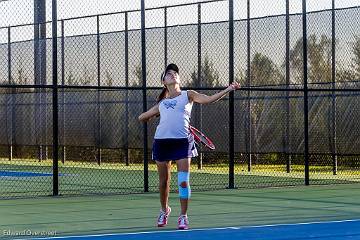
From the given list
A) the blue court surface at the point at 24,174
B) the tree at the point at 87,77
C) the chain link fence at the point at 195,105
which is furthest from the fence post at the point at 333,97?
the tree at the point at 87,77

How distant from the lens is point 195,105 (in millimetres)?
21188

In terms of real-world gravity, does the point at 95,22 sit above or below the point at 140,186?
above

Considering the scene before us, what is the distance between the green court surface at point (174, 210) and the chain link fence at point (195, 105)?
2.01 meters

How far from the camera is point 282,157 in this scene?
73.4ft

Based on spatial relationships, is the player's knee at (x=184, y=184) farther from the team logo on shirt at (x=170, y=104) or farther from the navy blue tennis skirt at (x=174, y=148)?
the team logo on shirt at (x=170, y=104)

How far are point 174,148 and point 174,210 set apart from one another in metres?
2.29

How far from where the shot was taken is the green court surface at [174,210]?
32.4 ft

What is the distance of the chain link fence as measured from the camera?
19.1 m

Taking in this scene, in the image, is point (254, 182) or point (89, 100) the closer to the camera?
point (254, 182)

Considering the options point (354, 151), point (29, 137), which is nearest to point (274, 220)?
point (354, 151)

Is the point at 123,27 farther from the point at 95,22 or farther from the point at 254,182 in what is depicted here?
the point at 254,182

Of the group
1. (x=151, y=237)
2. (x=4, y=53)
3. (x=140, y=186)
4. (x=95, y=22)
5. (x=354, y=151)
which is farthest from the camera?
(x=4, y=53)

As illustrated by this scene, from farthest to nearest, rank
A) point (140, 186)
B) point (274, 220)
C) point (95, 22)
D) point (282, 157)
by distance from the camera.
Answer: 1. point (95, 22)
2. point (282, 157)
3. point (140, 186)
4. point (274, 220)

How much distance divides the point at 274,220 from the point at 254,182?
22.6ft
